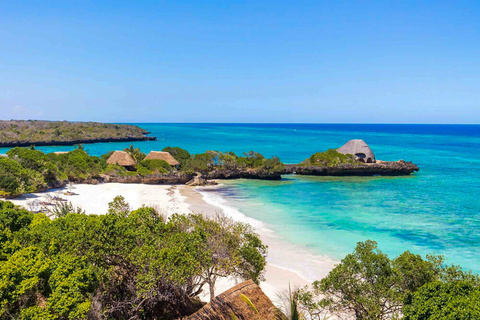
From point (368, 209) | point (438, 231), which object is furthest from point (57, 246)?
point (368, 209)

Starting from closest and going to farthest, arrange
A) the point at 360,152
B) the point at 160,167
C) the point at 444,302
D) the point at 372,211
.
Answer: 1. the point at 444,302
2. the point at 372,211
3. the point at 160,167
4. the point at 360,152

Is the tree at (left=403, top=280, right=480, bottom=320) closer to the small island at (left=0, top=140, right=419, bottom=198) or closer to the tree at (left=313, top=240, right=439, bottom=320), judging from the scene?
the tree at (left=313, top=240, right=439, bottom=320)

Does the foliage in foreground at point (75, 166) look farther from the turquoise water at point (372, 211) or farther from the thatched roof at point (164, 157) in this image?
the turquoise water at point (372, 211)

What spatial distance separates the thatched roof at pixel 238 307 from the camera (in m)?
7.72

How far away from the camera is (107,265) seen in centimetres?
884

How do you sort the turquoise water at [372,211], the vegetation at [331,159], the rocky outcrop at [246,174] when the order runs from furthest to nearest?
the vegetation at [331,159] < the rocky outcrop at [246,174] < the turquoise water at [372,211]

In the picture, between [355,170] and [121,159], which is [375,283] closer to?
[121,159]

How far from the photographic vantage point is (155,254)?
8188mm

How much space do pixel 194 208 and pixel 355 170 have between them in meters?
26.8

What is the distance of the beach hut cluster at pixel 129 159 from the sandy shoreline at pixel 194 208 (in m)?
5.60

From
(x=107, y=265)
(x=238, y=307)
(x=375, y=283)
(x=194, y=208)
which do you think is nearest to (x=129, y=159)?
(x=194, y=208)

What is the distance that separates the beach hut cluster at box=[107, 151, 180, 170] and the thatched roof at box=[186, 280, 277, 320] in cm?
3076

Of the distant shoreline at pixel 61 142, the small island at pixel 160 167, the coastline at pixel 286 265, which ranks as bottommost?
the coastline at pixel 286 265

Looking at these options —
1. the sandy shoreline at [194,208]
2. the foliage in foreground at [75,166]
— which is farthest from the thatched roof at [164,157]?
the sandy shoreline at [194,208]
